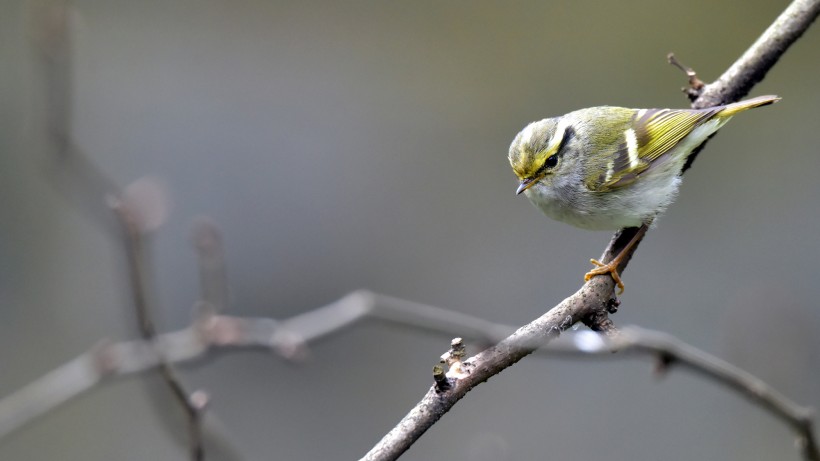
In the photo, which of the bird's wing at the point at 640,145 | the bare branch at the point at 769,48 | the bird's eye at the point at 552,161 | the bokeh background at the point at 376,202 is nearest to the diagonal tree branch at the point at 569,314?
the bare branch at the point at 769,48

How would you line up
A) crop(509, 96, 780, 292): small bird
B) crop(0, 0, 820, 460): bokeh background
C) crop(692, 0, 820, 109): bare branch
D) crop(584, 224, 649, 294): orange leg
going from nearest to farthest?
crop(584, 224, 649, 294): orange leg → crop(692, 0, 820, 109): bare branch → crop(509, 96, 780, 292): small bird → crop(0, 0, 820, 460): bokeh background

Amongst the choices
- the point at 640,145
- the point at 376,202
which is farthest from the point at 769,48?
the point at 376,202

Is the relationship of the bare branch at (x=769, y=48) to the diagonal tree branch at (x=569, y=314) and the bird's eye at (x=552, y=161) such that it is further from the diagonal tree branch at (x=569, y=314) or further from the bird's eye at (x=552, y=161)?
the bird's eye at (x=552, y=161)

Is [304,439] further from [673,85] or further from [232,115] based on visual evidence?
[673,85]

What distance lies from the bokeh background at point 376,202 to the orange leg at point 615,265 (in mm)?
1618

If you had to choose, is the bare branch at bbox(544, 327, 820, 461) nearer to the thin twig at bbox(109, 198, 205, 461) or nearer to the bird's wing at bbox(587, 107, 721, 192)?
the thin twig at bbox(109, 198, 205, 461)

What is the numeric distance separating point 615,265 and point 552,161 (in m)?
0.53

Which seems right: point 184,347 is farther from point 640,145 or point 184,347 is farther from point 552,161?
point 640,145

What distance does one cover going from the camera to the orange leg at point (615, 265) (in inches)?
66.5

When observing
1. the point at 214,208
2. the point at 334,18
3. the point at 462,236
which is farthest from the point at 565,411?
the point at 334,18

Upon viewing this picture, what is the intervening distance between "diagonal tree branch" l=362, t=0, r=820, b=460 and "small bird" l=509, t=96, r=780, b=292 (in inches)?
2.6

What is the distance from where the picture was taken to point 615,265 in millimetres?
1803

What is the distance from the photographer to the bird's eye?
223cm

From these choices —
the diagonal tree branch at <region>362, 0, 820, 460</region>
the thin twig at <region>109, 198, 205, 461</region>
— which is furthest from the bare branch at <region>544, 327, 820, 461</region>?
the thin twig at <region>109, 198, 205, 461</region>
